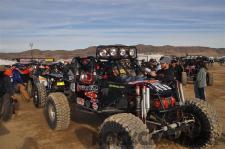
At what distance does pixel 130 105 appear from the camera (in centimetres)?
688

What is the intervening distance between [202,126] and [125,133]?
190 centimetres

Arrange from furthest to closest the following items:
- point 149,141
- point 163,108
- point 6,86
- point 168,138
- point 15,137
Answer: point 6,86, point 15,137, point 168,138, point 163,108, point 149,141

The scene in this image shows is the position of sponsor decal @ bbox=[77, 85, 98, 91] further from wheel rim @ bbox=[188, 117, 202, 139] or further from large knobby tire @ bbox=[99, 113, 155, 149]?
wheel rim @ bbox=[188, 117, 202, 139]

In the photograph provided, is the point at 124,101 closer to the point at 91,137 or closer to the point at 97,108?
the point at 97,108

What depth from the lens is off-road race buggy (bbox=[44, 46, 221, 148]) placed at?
5.92 meters

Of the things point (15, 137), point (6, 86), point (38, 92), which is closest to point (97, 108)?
point (15, 137)

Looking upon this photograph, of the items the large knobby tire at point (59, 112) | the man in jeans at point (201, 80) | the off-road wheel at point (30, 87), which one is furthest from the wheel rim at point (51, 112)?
the off-road wheel at point (30, 87)

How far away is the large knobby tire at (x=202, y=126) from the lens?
6.60 meters

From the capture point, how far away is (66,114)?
845cm

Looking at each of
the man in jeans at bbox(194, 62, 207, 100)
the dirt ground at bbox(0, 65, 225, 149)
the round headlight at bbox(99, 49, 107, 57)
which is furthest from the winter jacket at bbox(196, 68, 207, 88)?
the round headlight at bbox(99, 49, 107, 57)

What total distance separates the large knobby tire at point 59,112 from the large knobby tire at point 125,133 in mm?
2343

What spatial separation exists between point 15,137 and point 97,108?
7.14 ft

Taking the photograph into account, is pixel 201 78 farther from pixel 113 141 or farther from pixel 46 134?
pixel 113 141

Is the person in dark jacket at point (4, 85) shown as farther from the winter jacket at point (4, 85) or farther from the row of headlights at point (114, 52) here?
the row of headlights at point (114, 52)
